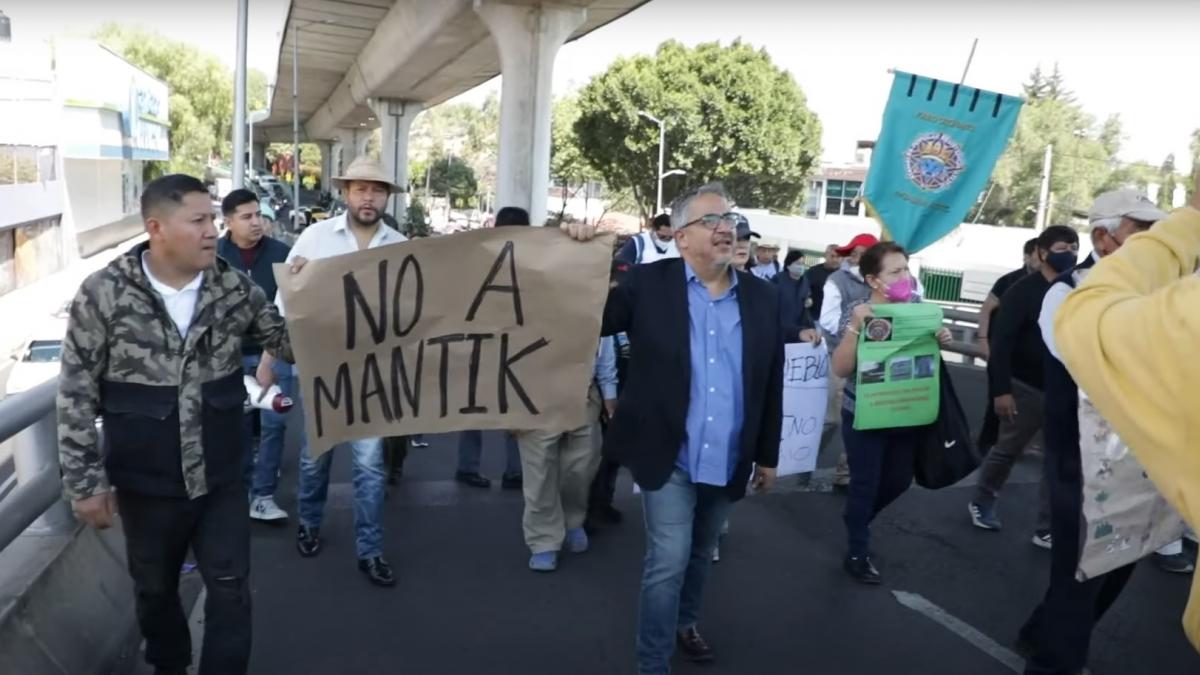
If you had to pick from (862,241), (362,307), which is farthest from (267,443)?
(862,241)

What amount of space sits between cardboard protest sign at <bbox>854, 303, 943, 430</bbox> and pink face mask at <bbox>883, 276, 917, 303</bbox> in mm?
61

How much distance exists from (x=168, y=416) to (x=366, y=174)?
1997mm

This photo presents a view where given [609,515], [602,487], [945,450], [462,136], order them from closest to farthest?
1. [945,450]
2. [602,487]
3. [609,515]
4. [462,136]

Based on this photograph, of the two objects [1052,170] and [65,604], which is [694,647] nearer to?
[65,604]

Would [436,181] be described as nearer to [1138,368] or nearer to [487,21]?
[487,21]

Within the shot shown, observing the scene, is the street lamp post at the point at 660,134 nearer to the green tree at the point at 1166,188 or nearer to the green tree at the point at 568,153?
the green tree at the point at 568,153

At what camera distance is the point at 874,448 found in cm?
510

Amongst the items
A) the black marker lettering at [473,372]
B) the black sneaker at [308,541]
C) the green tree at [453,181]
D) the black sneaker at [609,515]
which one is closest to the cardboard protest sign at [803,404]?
the black sneaker at [609,515]

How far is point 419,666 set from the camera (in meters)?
3.93

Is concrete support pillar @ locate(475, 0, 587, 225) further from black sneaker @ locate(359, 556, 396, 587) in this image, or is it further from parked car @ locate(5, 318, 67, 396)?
black sneaker @ locate(359, 556, 396, 587)

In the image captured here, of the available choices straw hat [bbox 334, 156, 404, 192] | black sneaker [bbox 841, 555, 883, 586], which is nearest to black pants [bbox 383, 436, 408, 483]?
straw hat [bbox 334, 156, 404, 192]

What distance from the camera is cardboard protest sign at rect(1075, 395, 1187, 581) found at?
3449 mm

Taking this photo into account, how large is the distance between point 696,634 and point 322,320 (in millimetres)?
2037

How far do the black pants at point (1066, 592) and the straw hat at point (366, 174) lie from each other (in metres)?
3.29
